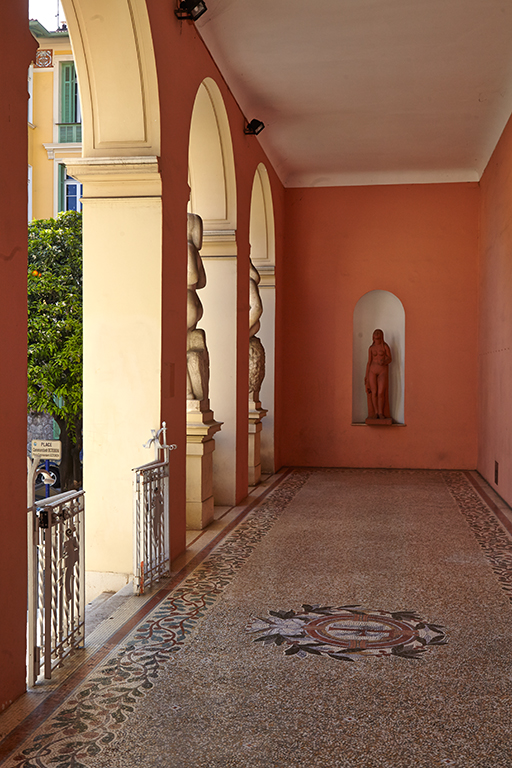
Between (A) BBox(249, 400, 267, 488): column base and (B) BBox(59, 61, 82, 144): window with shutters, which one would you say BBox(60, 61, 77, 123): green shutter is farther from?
(A) BBox(249, 400, 267, 488): column base

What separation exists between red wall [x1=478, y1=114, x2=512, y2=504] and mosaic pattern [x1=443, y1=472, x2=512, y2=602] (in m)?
0.37

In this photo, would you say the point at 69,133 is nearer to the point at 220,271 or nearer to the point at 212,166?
the point at 212,166

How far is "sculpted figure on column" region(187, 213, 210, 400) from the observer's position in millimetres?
6176

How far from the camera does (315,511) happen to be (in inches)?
294

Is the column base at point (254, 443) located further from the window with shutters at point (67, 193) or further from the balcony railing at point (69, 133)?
the balcony railing at point (69, 133)

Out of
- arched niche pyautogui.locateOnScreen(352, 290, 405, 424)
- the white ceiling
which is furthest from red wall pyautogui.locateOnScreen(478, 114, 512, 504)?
arched niche pyautogui.locateOnScreen(352, 290, 405, 424)

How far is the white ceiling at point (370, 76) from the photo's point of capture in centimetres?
600

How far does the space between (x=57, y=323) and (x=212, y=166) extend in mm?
4889

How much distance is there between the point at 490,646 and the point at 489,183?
7.57 m

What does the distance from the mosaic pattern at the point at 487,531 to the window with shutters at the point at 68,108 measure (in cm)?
1213

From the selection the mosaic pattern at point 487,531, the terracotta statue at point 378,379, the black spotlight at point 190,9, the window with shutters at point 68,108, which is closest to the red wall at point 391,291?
the terracotta statue at point 378,379

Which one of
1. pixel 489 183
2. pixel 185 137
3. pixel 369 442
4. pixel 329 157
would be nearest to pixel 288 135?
pixel 329 157

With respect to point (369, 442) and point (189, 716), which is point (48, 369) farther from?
point (189, 716)

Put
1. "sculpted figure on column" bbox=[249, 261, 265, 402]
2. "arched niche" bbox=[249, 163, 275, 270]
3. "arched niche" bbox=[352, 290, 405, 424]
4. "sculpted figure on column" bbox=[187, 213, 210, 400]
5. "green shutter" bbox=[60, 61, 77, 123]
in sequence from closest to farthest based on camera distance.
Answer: "sculpted figure on column" bbox=[187, 213, 210, 400], "sculpted figure on column" bbox=[249, 261, 265, 402], "arched niche" bbox=[249, 163, 275, 270], "arched niche" bbox=[352, 290, 405, 424], "green shutter" bbox=[60, 61, 77, 123]
